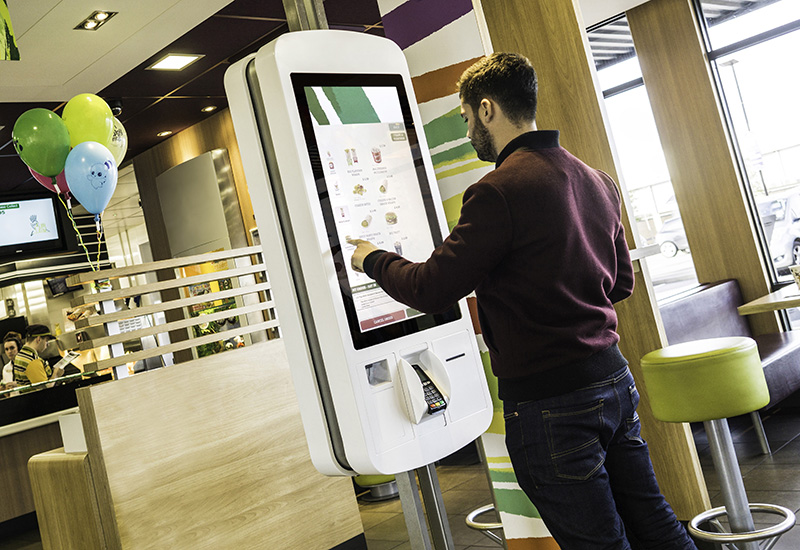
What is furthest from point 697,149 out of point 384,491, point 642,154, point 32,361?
point 32,361

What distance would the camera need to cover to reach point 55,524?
3.18m

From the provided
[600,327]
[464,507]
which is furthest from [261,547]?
[600,327]

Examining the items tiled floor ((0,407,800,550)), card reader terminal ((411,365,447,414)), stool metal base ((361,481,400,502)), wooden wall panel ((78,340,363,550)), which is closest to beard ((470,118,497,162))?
card reader terminal ((411,365,447,414))

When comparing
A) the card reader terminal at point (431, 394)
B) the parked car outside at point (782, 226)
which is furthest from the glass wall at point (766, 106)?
the card reader terminal at point (431, 394)

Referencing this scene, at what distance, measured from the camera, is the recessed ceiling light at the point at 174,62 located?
5000 mm

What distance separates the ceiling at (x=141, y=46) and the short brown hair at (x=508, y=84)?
10.1ft

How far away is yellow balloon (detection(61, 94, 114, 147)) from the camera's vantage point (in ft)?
12.2

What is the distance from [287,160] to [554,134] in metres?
0.63

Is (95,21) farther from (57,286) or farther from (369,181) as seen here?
(57,286)

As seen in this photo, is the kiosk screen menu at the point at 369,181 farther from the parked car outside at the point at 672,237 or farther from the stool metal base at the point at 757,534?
the parked car outside at the point at 672,237

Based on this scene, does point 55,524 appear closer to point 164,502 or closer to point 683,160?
point 164,502

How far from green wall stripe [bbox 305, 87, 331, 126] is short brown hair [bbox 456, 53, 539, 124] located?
0.37 metres

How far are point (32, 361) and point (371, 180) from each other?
19.2ft

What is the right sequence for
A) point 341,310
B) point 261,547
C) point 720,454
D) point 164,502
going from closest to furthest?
point 341,310 < point 720,454 < point 164,502 < point 261,547
